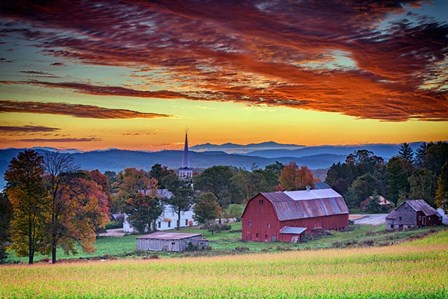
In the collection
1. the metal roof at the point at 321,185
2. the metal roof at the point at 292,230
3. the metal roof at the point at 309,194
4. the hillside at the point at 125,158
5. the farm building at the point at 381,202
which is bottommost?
the metal roof at the point at 292,230

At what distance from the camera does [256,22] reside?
14828 mm

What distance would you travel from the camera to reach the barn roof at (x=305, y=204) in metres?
33.0

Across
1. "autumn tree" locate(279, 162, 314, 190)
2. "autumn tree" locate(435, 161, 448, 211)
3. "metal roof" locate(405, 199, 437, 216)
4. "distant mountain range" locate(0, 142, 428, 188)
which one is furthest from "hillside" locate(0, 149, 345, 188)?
"autumn tree" locate(279, 162, 314, 190)

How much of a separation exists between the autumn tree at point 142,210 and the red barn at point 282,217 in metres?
6.16

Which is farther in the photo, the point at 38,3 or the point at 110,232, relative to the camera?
the point at 110,232

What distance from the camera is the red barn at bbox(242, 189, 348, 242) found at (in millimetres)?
32250

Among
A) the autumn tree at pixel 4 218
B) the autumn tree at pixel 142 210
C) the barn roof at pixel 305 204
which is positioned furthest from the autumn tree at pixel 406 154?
the autumn tree at pixel 4 218

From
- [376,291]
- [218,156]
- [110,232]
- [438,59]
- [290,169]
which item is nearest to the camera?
[376,291]

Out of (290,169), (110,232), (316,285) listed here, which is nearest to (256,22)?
(316,285)

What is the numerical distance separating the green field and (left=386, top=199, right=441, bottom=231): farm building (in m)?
0.97

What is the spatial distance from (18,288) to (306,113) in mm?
10404

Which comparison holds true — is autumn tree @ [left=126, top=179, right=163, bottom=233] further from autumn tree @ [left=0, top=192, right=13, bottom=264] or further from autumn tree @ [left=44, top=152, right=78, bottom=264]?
autumn tree @ [left=44, top=152, right=78, bottom=264]

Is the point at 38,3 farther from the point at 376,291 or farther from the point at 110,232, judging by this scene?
the point at 110,232

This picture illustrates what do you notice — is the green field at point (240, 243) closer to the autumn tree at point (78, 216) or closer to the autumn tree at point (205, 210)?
the autumn tree at point (205, 210)
